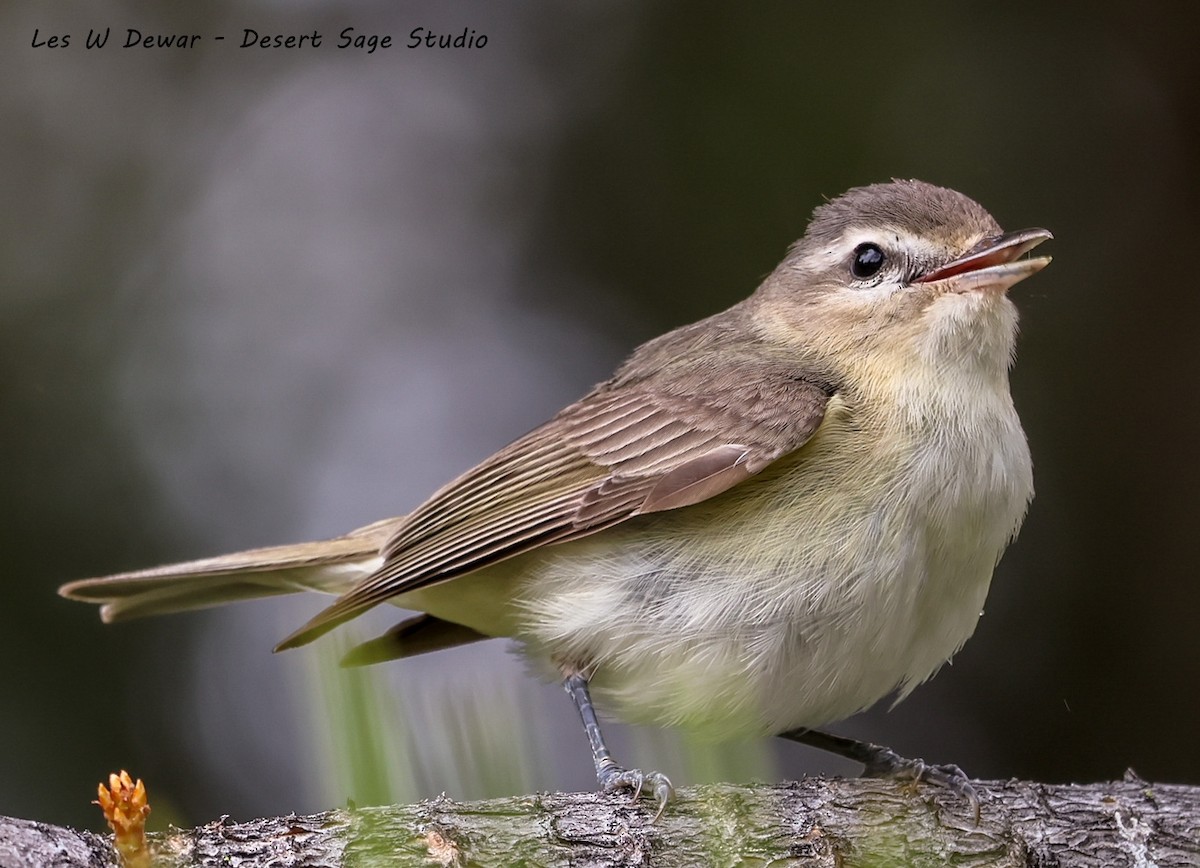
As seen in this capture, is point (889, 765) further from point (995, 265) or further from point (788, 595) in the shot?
point (995, 265)

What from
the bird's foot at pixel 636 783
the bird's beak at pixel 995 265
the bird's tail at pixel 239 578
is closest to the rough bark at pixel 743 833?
the bird's foot at pixel 636 783

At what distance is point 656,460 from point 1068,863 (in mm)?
1579

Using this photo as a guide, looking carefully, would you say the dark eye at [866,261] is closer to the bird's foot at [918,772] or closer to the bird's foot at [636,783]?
the bird's foot at [918,772]

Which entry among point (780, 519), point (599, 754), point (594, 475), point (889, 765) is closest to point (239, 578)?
point (594, 475)

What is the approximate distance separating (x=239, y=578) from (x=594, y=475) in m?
1.33

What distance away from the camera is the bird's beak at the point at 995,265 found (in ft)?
11.4

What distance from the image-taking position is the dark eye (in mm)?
3867

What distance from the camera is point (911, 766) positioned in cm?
362

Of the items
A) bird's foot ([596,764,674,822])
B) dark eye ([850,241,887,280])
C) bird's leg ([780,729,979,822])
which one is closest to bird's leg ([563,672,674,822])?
bird's foot ([596,764,674,822])

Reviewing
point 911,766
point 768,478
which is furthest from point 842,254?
point 911,766

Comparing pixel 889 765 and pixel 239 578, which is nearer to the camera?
pixel 889 765

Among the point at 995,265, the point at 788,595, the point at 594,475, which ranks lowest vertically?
the point at 788,595

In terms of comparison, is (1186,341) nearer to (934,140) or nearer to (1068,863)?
(934,140)

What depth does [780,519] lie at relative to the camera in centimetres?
340
